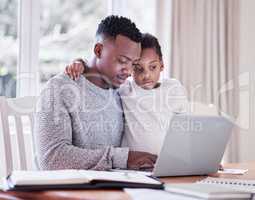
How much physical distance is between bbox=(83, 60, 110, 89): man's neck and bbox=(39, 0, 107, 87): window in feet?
3.26

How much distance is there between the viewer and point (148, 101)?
1.94m

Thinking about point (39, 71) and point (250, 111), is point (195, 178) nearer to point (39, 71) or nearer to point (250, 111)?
point (39, 71)

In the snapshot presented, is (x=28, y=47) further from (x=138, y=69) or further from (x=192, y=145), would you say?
(x=192, y=145)

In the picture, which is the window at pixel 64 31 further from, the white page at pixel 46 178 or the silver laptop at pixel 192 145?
the white page at pixel 46 178

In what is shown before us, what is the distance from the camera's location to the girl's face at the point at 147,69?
196cm

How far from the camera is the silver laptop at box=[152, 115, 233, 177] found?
1.31 meters

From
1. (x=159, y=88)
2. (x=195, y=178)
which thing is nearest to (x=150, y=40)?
(x=159, y=88)

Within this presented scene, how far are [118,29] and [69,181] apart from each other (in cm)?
90

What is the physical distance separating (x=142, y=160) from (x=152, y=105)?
436 millimetres

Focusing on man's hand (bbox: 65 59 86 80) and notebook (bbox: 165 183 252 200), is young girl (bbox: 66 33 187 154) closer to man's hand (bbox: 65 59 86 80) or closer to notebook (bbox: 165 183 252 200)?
man's hand (bbox: 65 59 86 80)

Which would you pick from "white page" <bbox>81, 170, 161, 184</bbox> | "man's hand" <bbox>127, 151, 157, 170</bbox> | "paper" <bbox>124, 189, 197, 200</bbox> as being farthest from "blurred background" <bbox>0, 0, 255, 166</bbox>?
"paper" <bbox>124, 189, 197, 200</bbox>

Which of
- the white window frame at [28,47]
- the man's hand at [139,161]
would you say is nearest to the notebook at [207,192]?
the man's hand at [139,161]

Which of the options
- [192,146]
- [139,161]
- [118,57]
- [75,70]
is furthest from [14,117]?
[192,146]

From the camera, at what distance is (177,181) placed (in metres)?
1.32
